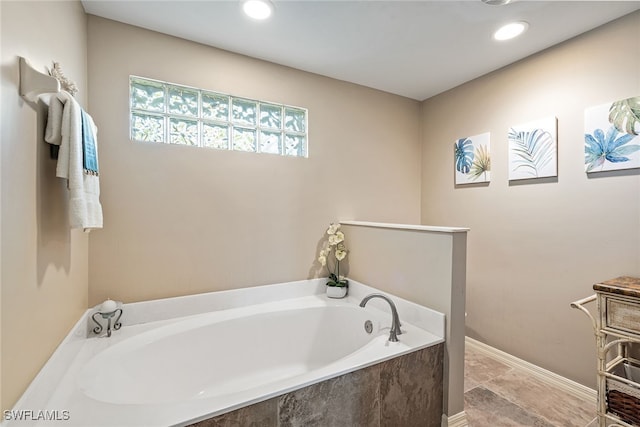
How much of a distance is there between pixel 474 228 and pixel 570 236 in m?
0.70

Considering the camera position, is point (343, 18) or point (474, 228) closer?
point (343, 18)

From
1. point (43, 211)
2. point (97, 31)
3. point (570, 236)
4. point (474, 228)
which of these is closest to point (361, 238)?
point (474, 228)

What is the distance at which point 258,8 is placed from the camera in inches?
64.2

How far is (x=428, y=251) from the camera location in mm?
1670

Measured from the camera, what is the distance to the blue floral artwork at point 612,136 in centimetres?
159

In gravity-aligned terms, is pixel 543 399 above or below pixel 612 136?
below

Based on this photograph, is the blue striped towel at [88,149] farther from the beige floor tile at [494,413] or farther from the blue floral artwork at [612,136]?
the blue floral artwork at [612,136]

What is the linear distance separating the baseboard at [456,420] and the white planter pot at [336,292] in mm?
1038

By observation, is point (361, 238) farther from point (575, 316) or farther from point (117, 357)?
point (117, 357)

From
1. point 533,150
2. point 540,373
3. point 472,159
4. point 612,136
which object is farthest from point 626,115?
point 540,373

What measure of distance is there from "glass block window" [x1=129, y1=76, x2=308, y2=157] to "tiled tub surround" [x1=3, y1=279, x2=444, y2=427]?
117cm

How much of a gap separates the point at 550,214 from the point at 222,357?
2573 millimetres

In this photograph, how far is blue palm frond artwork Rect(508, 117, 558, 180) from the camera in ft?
6.41

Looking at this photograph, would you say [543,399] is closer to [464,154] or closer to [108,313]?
[464,154]
